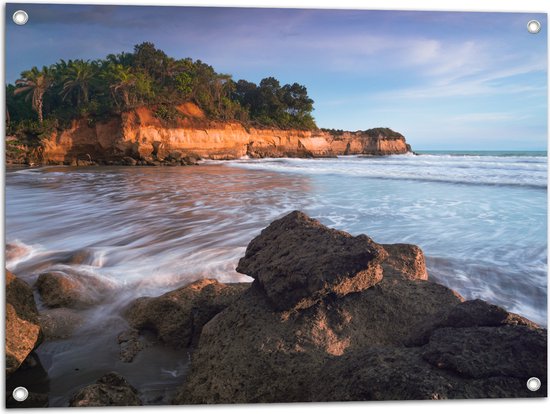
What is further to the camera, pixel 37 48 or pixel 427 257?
pixel 427 257

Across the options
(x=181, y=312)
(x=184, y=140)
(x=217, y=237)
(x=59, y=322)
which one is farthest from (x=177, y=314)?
(x=184, y=140)

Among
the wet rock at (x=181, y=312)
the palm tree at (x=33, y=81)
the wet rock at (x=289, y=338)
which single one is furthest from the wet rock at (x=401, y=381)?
the palm tree at (x=33, y=81)

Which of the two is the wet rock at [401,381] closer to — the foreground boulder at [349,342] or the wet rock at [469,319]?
the foreground boulder at [349,342]

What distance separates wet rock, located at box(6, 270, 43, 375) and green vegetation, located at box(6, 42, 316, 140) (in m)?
1.19

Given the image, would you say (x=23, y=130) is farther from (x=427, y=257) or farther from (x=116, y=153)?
(x=116, y=153)

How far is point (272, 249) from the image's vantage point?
247cm

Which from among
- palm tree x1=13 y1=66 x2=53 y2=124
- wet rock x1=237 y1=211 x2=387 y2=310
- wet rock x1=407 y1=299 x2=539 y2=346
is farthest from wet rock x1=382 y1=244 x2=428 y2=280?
palm tree x1=13 y1=66 x2=53 y2=124

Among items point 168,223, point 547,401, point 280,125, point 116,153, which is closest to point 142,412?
point 168,223

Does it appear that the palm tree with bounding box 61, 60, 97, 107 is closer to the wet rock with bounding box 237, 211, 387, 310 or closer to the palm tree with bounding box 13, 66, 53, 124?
the palm tree with bounding box 13, 66, 53, 124

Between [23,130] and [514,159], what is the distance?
475 centimetres

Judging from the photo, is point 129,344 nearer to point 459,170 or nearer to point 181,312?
point 181,312

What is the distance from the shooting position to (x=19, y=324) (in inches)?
93.4

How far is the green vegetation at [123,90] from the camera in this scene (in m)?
3.26

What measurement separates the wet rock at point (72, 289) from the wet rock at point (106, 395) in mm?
948
